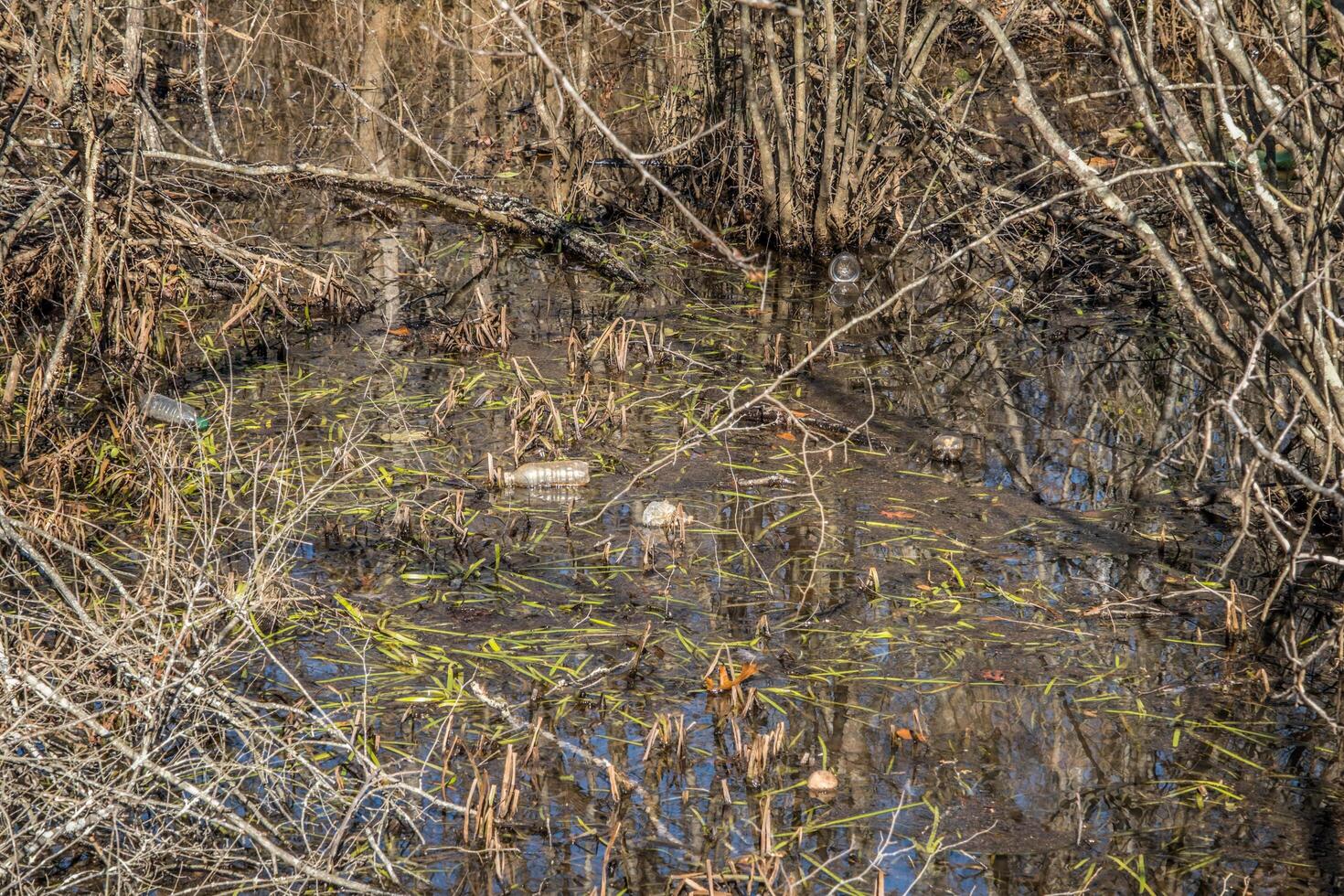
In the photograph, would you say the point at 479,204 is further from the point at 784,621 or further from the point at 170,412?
the point at 784,621

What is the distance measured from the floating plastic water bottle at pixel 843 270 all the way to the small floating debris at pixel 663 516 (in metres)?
3.52

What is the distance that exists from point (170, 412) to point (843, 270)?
13.8 ft

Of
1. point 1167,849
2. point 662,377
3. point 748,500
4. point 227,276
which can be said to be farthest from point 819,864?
point 227,276

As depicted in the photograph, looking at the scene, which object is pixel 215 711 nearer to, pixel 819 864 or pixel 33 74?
pixel 819 864

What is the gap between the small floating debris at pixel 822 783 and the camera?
12.9ft

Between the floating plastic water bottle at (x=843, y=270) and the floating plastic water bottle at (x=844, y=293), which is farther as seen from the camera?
the floating plastic water bottle at (x=843, y=270)

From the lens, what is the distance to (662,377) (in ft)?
23.3

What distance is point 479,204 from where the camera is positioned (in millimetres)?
9398

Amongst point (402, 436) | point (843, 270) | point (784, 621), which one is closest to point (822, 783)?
point (784, 621)

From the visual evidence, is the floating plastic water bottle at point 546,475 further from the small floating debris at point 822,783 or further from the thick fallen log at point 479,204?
the thick fallen log at point 479,204

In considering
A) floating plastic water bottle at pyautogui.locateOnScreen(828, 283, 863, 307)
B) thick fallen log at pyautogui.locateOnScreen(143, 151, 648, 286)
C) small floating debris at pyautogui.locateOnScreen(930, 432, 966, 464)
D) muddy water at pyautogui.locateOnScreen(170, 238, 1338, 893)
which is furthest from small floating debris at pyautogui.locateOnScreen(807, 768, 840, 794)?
thick fallen log at pyautogui.locateOnScreen(143, 151, 648, 286)

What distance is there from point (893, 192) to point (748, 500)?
3819 mm

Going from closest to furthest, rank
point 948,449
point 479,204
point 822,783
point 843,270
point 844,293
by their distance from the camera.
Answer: point 822,783 < point 948,449 < point 844,293 < point 843,270 < point 479,204

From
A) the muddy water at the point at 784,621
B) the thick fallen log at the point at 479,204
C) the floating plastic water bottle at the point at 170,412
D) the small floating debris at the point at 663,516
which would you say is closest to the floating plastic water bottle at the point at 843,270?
the muddy water at the point at 784,621
